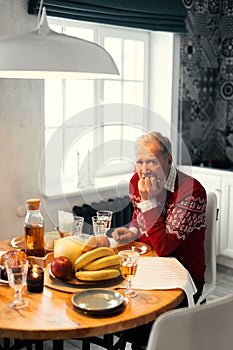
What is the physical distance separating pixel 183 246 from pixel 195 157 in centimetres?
230

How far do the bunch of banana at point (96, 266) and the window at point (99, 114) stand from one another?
1353 mm

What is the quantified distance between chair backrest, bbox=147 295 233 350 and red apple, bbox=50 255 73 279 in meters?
0.64

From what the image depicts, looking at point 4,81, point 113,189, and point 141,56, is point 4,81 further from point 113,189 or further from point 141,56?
point 141,56

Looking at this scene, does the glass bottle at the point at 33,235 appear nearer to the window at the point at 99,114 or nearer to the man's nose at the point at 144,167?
the man's nose at the point at 144,167

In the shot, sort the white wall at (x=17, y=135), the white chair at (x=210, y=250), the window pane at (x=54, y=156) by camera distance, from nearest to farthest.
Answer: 1. the white chair at (x=210, y=250)
2. the white wall at (x=17, y=135)
3. the window pane at (x=54, y=156)

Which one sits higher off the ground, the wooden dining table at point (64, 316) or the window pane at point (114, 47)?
the window pane at point (114, 47)

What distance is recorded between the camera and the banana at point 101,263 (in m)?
1.80

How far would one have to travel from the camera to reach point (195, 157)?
4.33 m

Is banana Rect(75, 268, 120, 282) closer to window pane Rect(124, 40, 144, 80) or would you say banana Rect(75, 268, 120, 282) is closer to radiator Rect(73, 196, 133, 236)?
radiator Rect(73, 196, 133, 236)

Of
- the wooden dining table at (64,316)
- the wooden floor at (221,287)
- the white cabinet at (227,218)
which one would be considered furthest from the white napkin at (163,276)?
the white cabinet at (227,218)

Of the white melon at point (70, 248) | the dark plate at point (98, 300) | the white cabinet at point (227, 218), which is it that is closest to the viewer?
the dark plate at point (98, 300)

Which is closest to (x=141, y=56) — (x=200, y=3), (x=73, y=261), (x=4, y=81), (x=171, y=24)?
(x=171, y=24)

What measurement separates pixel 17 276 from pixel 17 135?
4.73ft

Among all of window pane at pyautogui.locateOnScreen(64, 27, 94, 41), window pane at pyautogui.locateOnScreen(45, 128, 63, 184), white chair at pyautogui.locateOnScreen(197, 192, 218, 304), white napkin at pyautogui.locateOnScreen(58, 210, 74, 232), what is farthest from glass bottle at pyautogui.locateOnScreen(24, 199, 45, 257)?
window pane at pyautogui.locateOnScreen(64, 27, 94, 41)
